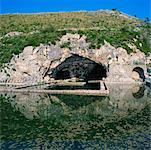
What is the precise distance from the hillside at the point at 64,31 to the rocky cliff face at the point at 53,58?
122 centimetres

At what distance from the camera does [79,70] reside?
77500 mm

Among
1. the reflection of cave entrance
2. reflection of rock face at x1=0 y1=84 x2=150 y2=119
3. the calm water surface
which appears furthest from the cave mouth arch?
the calm water surface

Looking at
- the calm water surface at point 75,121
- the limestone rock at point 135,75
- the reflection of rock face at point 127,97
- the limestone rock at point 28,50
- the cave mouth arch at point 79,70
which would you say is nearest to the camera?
the calm water surface at point 75,121

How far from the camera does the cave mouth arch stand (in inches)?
2860

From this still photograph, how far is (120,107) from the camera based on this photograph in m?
44.0

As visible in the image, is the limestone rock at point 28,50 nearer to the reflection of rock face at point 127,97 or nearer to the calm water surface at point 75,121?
the calm water surface at point 75,121

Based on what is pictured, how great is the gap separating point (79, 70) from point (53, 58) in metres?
10.3

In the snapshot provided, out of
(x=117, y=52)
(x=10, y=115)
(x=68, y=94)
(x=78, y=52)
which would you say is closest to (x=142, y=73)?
(x=117, y=52)

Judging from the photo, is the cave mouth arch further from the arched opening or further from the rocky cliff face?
the rocky cliff face

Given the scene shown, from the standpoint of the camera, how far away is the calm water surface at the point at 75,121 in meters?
28.9

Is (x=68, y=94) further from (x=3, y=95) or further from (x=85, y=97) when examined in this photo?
(x=3, y=95)

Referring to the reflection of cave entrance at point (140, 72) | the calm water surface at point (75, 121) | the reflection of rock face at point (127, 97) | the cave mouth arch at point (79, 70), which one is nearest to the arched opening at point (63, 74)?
the cave mouth arch at point (79, 70)

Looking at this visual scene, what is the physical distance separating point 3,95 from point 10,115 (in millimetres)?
14127

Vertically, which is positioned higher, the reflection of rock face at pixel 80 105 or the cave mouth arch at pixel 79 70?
the cave mouth arch at pixel 79 70
